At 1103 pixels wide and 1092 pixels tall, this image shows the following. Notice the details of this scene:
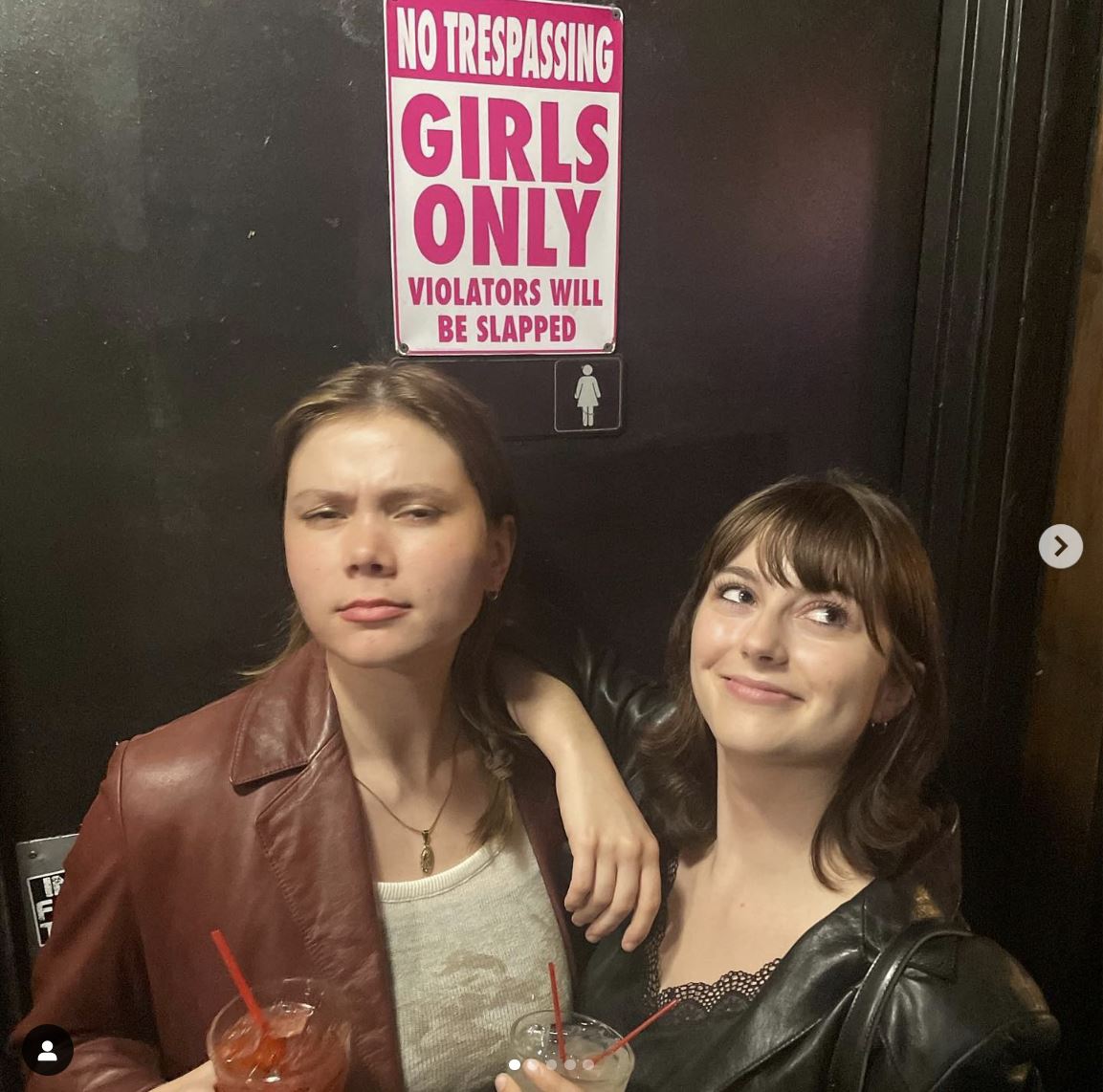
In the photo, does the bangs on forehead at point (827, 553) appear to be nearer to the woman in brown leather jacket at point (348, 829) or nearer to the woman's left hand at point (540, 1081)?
the woman in brown leather jacket at point (348, 829)

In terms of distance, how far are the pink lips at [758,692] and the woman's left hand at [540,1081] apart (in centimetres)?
35

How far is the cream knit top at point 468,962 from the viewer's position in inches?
32.3

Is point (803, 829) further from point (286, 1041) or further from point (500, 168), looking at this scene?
point (500, 168)

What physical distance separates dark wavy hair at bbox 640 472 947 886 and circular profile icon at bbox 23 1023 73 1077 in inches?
21.6

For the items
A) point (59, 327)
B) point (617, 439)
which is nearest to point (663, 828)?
point (617, 439)

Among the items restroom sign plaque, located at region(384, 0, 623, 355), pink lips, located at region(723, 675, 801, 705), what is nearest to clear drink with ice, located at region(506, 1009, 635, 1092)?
pink lips, located at region(723, 675, 801, 705)

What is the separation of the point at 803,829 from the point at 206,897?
52cm

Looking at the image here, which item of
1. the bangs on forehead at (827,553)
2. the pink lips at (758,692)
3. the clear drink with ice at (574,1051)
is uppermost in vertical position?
the bangs on forehead at (827,553)

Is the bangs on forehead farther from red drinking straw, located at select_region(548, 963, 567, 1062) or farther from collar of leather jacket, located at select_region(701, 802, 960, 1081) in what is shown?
red drinking straw, located at select_region(548, 963, 567, 1062)

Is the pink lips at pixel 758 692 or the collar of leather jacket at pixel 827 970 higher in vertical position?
the pink lips at pixel 758 692

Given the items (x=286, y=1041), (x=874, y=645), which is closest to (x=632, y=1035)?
(x=286, y=1041)

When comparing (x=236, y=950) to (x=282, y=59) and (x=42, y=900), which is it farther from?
(x=282, y=59)

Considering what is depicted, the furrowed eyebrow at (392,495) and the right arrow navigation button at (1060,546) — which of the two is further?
the right arrow navigation button at (1060,546)

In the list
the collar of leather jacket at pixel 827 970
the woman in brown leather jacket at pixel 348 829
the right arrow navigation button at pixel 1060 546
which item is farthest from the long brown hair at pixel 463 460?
the right arrow navigation button at pixel 1060 546
